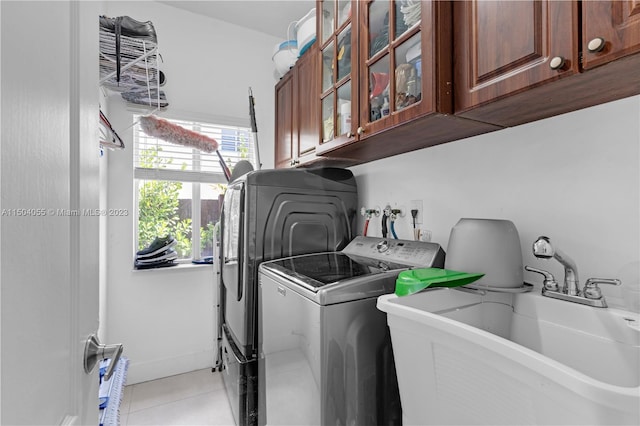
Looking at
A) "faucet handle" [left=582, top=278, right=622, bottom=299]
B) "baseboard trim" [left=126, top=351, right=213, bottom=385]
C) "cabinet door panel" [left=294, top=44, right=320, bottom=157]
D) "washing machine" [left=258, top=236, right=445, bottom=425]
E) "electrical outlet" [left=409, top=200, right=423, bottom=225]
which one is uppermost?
"cabinet door panel" [left=294, top=44, right=320, bottom=157]

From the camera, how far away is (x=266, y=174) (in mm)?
1810

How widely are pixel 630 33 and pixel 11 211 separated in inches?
44.1

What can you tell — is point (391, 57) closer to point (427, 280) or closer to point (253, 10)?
point (427, 280)

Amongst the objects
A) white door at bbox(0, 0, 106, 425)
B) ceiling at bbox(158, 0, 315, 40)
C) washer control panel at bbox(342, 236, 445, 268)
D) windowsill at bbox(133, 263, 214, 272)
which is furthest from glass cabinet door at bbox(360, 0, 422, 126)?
windowsill at bbox(133, 263, 214, 272)

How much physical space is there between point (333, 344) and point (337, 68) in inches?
53.5

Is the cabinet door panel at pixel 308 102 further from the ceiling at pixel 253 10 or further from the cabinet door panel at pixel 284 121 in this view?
the ceiling at pixel 253 10

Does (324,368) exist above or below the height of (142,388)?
above

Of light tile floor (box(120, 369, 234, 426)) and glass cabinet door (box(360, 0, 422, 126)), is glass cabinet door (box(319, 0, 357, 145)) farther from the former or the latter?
light tile floor (box(120, 369, 234, 426))

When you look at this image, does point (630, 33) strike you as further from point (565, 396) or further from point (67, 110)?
point (67, 110)

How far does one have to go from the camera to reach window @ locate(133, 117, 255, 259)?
2645 mm

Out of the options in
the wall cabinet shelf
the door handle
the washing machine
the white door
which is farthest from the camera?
the washing machine

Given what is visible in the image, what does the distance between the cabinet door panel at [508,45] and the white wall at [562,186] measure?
0.37 metres

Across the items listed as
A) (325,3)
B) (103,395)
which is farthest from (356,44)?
(103,395)

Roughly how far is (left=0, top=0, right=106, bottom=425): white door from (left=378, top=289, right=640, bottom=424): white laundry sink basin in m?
0.72
